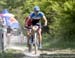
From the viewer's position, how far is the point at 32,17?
12.7m

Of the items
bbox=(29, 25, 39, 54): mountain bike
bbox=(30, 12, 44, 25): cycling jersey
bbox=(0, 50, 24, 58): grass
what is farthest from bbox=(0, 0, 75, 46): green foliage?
bbox=(0, 50, 24, 58): grass

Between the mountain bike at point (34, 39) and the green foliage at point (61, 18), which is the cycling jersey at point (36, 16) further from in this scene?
the green foliage at point (61, 18)

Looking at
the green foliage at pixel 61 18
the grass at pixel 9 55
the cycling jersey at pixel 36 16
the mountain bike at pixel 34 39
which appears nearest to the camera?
the grass at pixel 9 55

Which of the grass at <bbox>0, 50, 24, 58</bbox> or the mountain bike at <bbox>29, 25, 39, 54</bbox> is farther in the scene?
the mountain bike at <bbox>29, 25, 39, 54</bbox>

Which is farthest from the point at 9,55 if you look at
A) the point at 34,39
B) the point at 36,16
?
the point at 36,16

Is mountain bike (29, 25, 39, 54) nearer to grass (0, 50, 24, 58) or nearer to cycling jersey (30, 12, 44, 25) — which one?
cycling jersey (30, 12, 44, 25)

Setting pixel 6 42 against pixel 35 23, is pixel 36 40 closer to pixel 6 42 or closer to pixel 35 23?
pixel 35 23

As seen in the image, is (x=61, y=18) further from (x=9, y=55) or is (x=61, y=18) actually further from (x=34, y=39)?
(x=9, y=55)

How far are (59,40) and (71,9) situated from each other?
175cm

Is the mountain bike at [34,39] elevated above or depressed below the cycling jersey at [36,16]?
below

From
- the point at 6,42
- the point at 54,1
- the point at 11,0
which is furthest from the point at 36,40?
the point at 11,0

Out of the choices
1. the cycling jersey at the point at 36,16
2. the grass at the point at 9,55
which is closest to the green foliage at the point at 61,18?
the cycling jersey at the point at 36,16

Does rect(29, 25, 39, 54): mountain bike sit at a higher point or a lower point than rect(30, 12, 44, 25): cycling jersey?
lower

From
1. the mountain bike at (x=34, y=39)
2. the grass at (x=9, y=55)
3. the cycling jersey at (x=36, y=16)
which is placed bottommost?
the grass at (x=9, y=55)
